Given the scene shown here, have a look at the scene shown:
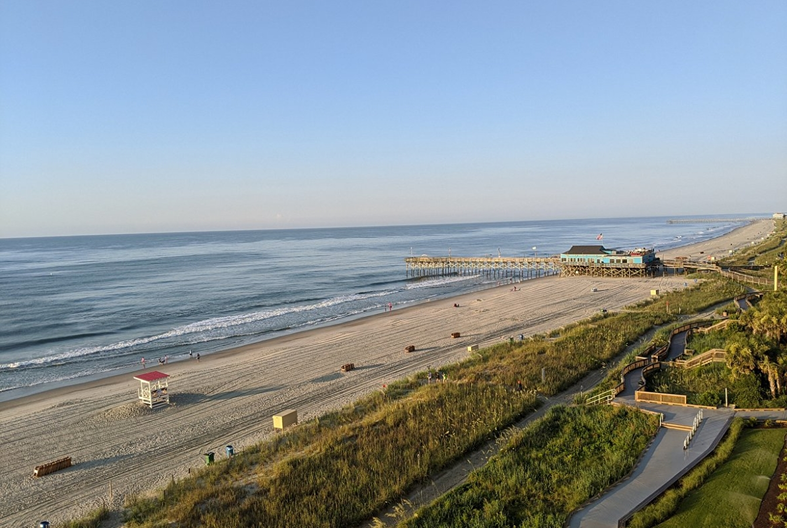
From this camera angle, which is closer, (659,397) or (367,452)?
(367,452)

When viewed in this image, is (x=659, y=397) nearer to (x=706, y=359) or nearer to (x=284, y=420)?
(x=706, y=359)

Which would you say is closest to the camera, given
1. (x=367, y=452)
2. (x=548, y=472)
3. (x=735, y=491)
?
(x=735, y=491)

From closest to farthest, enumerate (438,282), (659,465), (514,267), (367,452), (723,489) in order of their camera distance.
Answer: (723,489) < (659,465) < (367,452) < (438,282) < (514,267)

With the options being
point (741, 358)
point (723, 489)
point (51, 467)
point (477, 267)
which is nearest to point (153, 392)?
point (51, 467)

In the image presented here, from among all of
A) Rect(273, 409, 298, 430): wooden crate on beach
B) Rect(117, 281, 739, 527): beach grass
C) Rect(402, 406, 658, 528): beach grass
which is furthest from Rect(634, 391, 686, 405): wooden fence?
Rect(273, 409, 298, 430): wooden crate on beach

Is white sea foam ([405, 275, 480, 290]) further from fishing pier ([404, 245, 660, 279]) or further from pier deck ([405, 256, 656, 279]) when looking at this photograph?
pier deck ([405, 256, 656, 279])

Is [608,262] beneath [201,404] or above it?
above

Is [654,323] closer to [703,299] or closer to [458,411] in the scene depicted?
[703,299]
